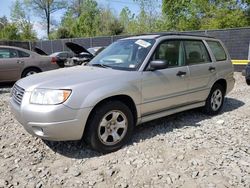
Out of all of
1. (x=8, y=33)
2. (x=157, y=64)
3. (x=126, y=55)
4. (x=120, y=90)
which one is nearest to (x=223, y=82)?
(x=157, y=64)

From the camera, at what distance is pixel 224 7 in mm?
20422

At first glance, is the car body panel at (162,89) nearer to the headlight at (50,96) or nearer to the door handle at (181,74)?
the door handle at (181,74)

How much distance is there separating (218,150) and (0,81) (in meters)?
7.13

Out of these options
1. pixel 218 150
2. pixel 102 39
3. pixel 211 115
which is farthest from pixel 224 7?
pixel 218 150

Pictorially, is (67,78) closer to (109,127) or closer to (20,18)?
(109,127)

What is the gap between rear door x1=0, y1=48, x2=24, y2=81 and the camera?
8.54 m

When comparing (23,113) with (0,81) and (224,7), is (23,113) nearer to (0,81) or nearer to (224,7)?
(0,81)

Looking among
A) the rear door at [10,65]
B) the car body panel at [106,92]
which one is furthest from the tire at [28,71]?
the car body panel at [106,92]

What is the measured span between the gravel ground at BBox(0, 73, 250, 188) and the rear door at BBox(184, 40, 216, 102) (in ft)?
2.13

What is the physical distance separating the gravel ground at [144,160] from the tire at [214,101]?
0.68m

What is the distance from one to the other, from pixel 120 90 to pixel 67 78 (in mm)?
747

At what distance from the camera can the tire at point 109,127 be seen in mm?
3604

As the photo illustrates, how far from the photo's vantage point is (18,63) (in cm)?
881

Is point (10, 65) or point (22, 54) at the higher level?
point (22, 54)
